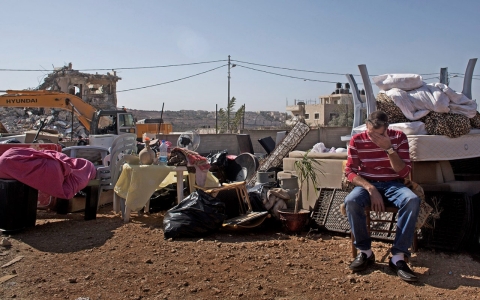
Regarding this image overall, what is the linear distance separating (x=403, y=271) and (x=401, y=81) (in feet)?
7.47

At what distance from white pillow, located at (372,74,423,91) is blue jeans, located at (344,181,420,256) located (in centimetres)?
150

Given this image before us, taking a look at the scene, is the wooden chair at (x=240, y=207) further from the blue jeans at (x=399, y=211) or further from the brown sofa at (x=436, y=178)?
the brown sofa at (x=436, y=178)

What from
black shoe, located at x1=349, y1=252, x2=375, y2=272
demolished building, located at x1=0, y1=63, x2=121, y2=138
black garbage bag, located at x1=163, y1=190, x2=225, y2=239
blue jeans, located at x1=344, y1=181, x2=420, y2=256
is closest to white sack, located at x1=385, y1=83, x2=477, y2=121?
blue jeans, located at x1=344, y1=181, x2=420, y2=256

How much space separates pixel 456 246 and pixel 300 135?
442cm

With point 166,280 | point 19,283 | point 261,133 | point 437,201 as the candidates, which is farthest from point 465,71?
point 261,133

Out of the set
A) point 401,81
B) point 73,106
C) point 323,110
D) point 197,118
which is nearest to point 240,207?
point 401,81

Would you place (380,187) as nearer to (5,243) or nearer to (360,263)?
(360,263)

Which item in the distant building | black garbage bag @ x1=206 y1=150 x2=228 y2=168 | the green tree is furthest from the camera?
the distant building

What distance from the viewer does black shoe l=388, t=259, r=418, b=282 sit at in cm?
353

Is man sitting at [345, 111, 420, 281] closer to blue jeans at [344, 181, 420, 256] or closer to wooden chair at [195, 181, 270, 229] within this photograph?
blue jeans at [344, 181, 420, 256]

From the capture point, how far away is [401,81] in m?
5.02

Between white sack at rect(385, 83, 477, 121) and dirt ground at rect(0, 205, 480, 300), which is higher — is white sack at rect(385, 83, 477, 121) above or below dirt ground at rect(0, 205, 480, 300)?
above

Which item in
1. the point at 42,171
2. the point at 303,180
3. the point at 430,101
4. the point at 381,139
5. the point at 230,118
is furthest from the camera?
the point at 230,118

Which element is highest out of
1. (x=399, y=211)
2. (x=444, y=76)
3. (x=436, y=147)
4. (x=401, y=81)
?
(x=444, y=76)
